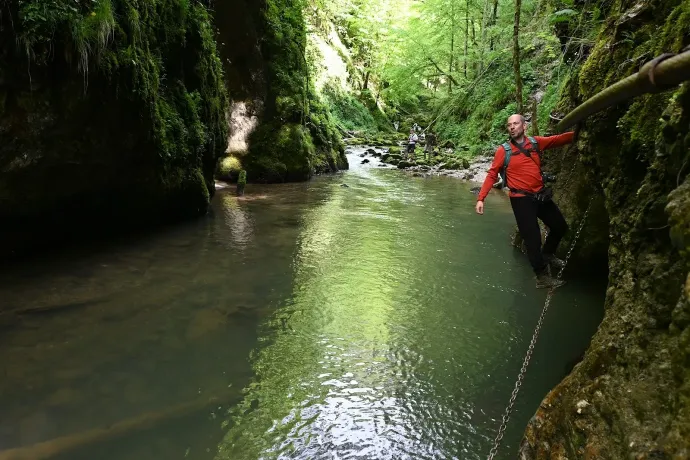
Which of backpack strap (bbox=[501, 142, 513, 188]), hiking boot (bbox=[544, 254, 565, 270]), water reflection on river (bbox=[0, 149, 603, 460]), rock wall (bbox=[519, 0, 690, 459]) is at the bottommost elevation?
water reflection on river (bbox=[0, 149, 603, 460])

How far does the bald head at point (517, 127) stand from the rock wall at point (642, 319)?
4.75 feet

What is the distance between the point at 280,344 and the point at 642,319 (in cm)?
345

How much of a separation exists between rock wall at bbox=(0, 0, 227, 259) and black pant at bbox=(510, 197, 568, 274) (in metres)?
6.20

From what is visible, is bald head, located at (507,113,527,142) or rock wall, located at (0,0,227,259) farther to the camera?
rock wall, located at (0,0,227,259)

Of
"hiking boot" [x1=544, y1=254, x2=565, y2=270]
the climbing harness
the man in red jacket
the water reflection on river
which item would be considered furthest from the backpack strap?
the climbing harness

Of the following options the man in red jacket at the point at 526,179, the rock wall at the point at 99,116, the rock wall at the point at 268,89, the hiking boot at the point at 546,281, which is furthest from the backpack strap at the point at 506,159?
the rock wall at the point at 268,89

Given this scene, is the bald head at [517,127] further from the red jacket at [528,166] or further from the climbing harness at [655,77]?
the climbing harness at [655,77]

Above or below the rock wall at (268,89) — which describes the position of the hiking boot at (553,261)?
below

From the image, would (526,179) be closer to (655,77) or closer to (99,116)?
(655,77)

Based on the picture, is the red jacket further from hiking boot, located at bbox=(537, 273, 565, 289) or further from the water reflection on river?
the water reflection on river

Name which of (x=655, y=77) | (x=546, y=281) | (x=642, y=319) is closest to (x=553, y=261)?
(x=546, y=281)

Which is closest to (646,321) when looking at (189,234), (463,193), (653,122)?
(653,122)

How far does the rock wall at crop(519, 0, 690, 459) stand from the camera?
214 cm

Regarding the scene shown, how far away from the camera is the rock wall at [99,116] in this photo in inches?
233
